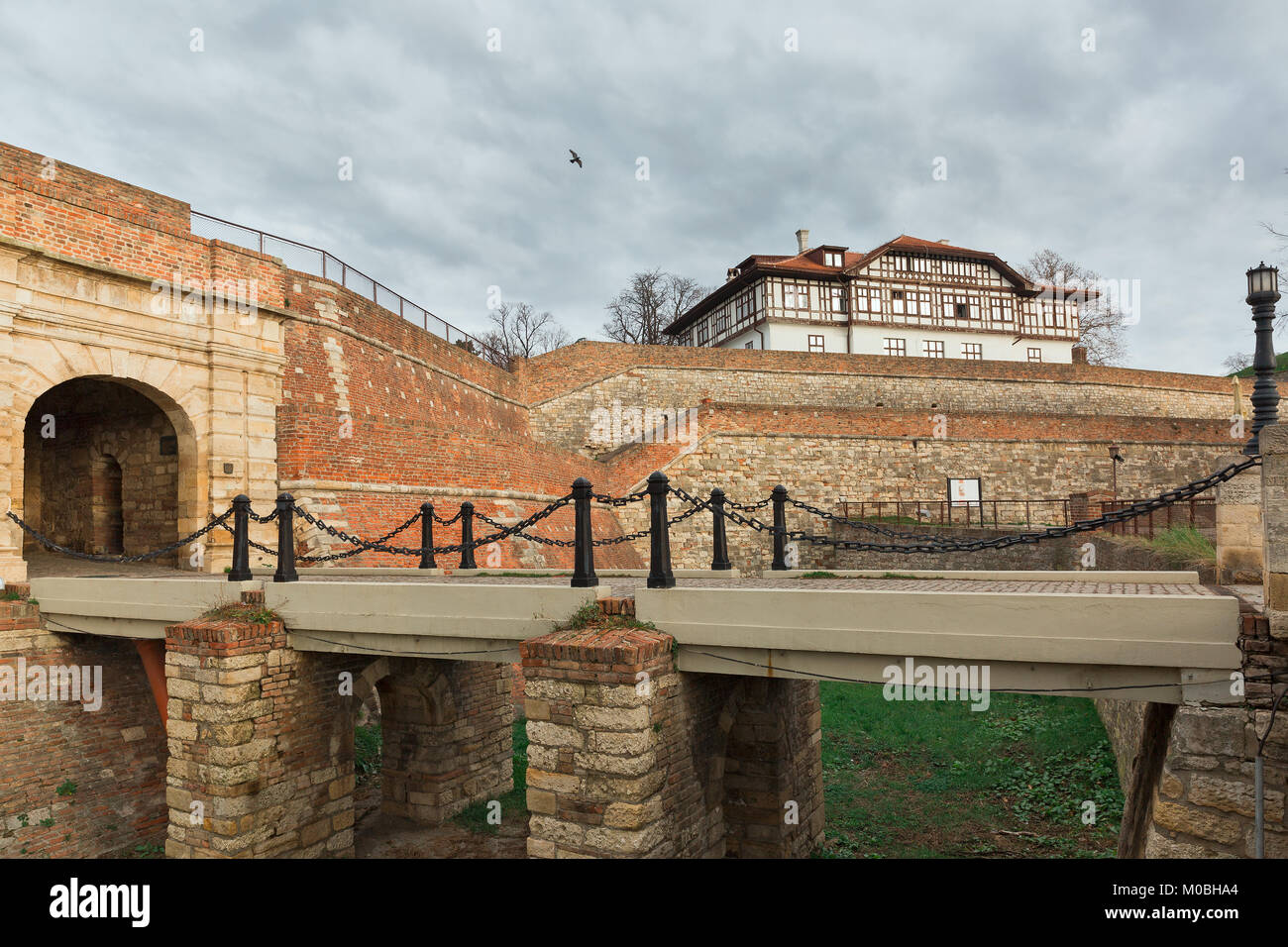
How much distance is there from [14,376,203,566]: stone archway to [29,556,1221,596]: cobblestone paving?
2.71ft

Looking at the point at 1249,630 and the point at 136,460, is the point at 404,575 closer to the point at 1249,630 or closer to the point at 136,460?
the point at 136,460

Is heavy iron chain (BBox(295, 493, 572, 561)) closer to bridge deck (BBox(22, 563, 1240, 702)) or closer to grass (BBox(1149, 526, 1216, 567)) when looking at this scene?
bridge deck (BBox(22, 563, 1240, 702))

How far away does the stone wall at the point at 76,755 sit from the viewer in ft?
28.0

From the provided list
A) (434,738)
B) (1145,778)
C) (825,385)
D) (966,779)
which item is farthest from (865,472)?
(1145,778)

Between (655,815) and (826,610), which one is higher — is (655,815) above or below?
below

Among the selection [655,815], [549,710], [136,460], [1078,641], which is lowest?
[655,815]

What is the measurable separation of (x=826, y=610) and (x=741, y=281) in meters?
31.8

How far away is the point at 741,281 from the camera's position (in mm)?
35531

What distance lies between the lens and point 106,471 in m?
14.1

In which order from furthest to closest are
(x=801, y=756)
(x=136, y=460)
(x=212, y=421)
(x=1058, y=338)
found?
(x=1058, y=338), (x=136, y=460), (x=212, y=421), (x=801, y=756)

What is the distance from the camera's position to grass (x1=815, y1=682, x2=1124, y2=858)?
846 cm

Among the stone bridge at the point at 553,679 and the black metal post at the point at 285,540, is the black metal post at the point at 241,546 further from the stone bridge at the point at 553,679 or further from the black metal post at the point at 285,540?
the black metal post at the point at 285,540

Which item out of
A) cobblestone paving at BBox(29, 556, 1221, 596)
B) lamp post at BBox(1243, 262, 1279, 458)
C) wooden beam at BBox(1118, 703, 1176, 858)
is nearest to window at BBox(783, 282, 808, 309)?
cobblestone paving at BBox(29, 556, 1221, 596)
